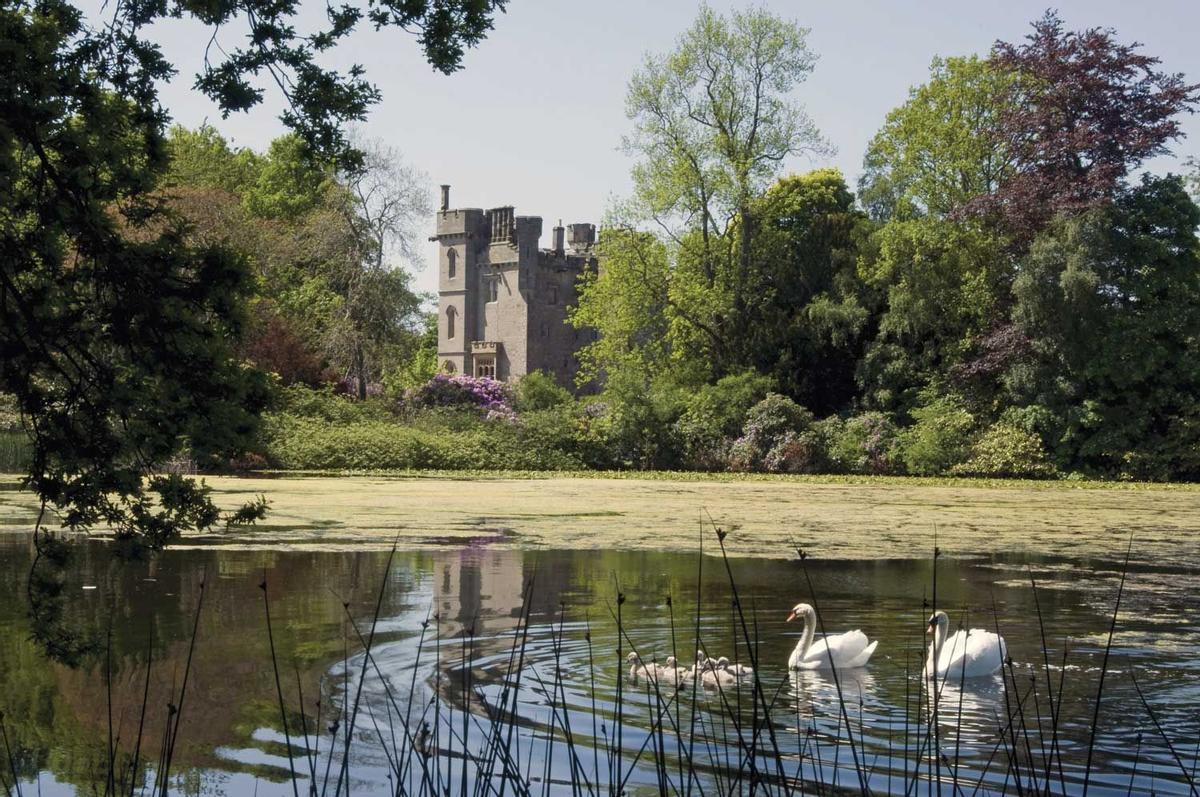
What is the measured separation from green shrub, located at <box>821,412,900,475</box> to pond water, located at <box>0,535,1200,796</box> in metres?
17.1

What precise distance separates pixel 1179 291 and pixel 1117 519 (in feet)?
41.8

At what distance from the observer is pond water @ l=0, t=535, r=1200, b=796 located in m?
4.94

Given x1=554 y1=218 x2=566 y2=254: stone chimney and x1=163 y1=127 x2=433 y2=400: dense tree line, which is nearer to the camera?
x1=163 y1=127 x2=433 y2=400: dense tree line

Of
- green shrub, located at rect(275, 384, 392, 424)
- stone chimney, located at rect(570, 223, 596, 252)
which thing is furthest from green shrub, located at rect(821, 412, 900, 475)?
stone chimney, located at rect(570, 223, 596, 252)

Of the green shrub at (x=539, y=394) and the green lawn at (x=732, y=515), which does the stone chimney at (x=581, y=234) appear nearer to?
the green shrub at (x=539, y=394)

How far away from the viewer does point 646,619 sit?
9.41m

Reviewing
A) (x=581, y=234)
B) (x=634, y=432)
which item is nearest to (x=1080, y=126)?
(x=634, y=432)

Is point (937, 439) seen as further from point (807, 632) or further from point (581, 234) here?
point (581, 234)

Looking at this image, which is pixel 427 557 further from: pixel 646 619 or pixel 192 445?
pixel 192 445

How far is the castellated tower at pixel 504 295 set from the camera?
5447cm

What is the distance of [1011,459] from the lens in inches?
1160

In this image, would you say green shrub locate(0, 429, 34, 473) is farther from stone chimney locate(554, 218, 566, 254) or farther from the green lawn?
stone chimney locate(554, 218, 566, 254)

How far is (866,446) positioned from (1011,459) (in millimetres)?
3053

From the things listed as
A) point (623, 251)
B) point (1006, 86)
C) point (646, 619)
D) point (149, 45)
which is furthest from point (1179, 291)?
point (149, 45)
